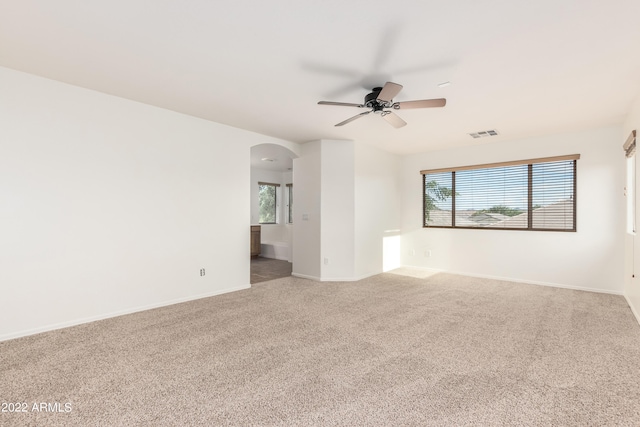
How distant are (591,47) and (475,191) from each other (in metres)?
3.77

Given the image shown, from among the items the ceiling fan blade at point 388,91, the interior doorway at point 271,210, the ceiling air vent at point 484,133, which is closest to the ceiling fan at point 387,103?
the ceiling fan blade at point 388,91

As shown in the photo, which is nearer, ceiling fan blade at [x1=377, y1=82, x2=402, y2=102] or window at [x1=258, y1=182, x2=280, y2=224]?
ceiling fan blade at [x1=377, y1=82, x2=402, y2=102]

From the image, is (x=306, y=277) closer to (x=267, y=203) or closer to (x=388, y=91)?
(x=388, y=91)

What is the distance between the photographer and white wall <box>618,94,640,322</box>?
3.55 m

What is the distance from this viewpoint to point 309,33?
235 cm

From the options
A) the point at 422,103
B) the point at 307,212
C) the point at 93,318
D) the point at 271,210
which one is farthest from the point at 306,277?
the point at 271,210

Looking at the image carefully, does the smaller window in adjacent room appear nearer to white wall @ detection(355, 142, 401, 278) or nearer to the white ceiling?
the white ceiling

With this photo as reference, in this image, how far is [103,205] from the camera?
3.53 m

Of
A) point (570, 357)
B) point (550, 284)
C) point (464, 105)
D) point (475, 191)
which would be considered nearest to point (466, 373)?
point (570, 357)

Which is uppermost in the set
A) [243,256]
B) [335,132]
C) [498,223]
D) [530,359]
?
[335,132]

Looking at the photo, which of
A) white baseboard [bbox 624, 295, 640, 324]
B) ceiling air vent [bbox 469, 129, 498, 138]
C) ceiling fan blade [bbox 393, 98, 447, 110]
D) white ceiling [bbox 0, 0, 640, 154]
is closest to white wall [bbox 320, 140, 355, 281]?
white ceiling [bbox 0, 0, 640, 154]

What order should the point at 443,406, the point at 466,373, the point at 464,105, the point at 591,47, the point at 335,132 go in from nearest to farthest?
the point at 443,406 < the point at 466,373 < the point at 591,47 < the point at 464,105 < the point at 335,132

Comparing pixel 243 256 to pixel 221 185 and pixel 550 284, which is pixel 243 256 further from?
pixel 550 284

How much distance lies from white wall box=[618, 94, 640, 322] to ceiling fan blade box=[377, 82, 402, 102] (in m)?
3.01
